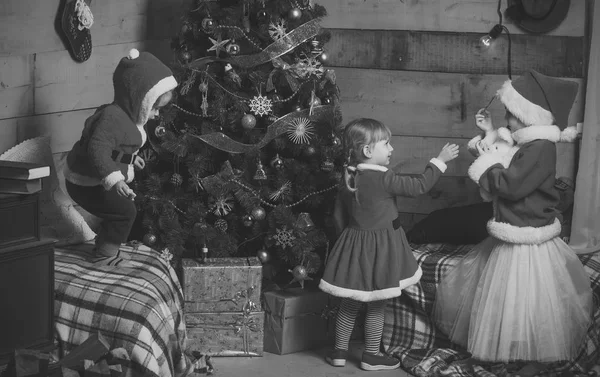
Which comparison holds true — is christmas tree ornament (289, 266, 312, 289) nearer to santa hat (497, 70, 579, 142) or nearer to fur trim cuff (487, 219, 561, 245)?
fur trim cuff (487, 219, 561, 245)

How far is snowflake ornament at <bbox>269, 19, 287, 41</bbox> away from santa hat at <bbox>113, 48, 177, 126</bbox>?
2.35 feet

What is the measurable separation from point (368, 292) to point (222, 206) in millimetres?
851

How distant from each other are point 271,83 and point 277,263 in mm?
908

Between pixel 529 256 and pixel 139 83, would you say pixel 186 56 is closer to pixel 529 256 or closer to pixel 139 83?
pixel 139 83

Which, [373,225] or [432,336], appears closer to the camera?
[373,225]

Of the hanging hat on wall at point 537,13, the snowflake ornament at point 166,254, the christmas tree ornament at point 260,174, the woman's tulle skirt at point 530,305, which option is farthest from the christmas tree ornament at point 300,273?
the hanging hat on wall at point 537,13

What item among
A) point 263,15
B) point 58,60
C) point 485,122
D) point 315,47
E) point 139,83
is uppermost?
point 263,15

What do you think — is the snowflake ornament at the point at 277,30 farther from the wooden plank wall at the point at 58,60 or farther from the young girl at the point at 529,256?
the young girl at the point at 529,256

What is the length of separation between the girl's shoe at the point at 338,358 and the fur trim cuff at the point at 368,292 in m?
0.32

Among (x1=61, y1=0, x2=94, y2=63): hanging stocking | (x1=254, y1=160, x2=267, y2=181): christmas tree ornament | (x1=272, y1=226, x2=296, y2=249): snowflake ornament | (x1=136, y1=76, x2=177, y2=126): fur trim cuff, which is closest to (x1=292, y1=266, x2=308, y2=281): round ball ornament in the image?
(x1=272, y1=226, x2=296, y2=249): snowflake ornament

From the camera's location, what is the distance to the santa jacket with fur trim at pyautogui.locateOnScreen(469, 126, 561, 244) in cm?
384

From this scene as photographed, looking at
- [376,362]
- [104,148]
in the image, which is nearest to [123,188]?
[104,148]

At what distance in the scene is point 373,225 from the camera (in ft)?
13.1

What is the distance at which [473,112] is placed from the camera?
4836mm
